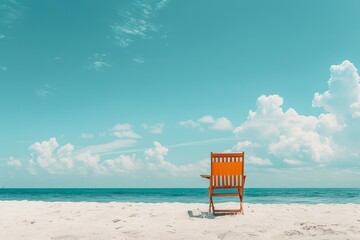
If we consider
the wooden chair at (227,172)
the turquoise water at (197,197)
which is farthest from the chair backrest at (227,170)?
the turquoise water at (197,197)

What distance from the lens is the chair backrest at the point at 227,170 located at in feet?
23.4

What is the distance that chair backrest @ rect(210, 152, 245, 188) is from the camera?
7.13 meters

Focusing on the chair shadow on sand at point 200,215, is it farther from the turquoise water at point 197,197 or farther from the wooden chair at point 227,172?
the turquoise water at point 197,197

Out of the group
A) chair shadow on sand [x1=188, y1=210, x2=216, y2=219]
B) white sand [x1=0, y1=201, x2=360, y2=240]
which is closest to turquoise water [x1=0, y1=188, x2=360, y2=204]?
chair shadow on sand [x1=188, y1=210, x2=216, y2=219]

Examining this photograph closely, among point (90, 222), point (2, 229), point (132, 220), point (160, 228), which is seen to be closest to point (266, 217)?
point (160, 228)

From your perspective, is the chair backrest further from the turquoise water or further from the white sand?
the turquoise water

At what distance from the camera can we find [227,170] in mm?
7145

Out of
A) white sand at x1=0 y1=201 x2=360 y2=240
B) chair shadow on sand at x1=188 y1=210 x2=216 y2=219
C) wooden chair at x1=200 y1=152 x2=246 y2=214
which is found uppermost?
wooden chair at x1=200 y1=152 x2=246 y2=214

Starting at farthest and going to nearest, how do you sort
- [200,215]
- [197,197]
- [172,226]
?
[197,197] < [200,215] < [172,226]

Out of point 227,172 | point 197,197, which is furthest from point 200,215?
point 197,197

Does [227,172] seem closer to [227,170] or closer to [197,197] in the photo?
[227,170]

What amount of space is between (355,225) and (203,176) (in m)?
3.23

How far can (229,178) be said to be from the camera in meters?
7.19

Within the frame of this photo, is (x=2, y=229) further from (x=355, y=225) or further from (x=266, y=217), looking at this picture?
(x=355, y=225)
